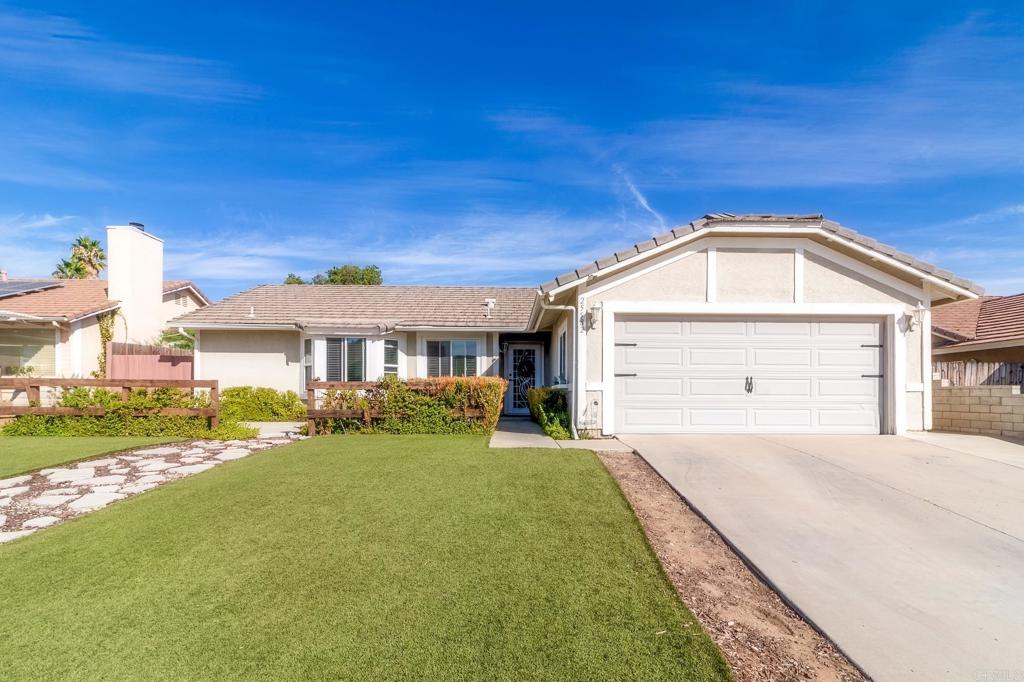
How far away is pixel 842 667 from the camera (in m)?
2.47

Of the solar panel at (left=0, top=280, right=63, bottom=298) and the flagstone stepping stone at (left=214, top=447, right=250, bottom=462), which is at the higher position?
the solar panel at (left=0, top=280, right=63, bottom=298)

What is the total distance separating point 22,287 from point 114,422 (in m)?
11.5

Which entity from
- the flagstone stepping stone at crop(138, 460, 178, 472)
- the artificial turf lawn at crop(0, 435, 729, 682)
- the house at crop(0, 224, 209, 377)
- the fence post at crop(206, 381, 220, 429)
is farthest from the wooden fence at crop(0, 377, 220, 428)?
the artificial turf lawn at crop(0, 435, 729, 682)

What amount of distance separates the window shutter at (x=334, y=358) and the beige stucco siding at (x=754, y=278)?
9891 millimetres

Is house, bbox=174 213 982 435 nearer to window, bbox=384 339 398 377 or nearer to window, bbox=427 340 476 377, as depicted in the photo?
window, bbox=427 340 476 377

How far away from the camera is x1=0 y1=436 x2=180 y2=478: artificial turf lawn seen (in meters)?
7.55

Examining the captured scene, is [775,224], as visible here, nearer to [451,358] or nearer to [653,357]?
[653,357]

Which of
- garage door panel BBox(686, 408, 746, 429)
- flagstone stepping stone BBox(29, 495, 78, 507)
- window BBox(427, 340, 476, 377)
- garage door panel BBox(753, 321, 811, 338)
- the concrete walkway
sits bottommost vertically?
the concrete walkway

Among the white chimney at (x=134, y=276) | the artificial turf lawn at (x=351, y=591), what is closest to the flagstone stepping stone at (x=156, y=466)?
the artificial turf lawn at (x=351, y=591)

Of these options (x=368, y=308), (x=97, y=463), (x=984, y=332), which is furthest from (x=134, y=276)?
(x=984, y=332)

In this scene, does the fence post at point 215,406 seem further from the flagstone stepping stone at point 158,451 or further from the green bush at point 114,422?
the flagstone stepping stone at point 158,451

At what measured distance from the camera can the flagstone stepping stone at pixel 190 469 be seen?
7.07 metres

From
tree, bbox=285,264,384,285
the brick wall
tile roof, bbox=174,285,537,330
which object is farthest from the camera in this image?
tree, bbox=285,264,384,285

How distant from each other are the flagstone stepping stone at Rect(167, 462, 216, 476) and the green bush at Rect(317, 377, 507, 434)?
3316mm
